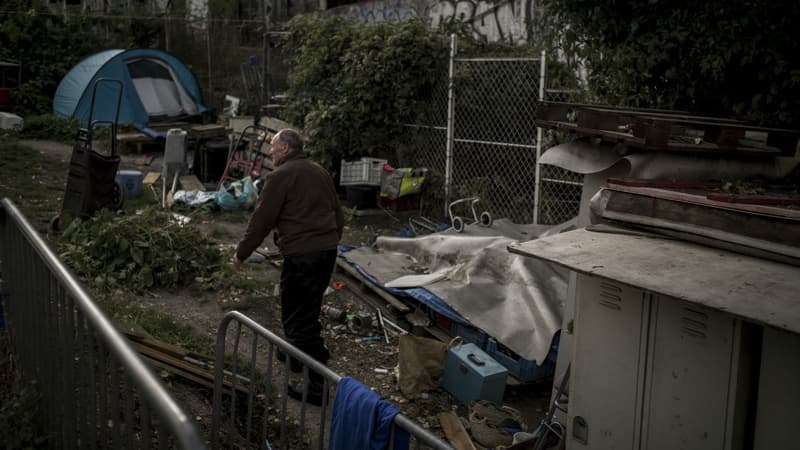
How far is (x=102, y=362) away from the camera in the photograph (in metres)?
2.41

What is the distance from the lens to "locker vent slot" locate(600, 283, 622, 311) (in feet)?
11.6

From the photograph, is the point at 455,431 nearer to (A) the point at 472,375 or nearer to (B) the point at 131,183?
(A) the point at 472,375

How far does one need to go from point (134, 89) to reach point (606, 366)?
15816 millimetres

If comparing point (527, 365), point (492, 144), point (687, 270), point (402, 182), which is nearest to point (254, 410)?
point (527, 365)

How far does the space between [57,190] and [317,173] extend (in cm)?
777

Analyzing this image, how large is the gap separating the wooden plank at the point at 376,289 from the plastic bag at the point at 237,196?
11.8 ft

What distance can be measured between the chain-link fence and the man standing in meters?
4.53

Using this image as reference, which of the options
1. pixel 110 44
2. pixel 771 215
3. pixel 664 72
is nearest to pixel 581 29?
pixel 664 72

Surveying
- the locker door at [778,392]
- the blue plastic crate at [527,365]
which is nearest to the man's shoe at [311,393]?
the blue plastic crate at [527,365]

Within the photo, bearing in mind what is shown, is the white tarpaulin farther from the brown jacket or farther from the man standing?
the brown jacket

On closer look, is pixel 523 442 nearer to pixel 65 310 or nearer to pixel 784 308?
pixel 784 308

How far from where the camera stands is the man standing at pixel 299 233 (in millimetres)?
5359

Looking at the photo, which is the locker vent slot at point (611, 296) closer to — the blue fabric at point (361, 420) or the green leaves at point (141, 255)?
the blue fabric at point (361, 420)

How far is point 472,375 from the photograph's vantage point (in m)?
5.34
